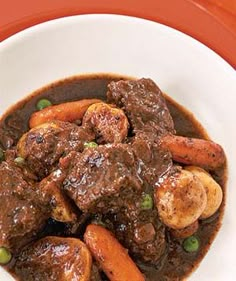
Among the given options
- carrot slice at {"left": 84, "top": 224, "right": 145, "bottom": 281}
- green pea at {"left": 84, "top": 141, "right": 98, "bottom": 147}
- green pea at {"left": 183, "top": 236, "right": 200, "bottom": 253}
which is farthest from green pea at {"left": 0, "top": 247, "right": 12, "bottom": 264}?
green pea at {"left": 183, "top": 236, "right": 200, "bottom": 253}

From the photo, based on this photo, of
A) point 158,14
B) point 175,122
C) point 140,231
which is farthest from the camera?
point 158,14

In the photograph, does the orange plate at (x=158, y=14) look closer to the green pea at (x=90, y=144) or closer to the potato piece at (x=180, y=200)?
the green pea at (x=90, y=144)

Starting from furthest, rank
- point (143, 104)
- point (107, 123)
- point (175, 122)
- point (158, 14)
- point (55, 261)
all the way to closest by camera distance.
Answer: point (158, 14) < point (175, 122) < point (143, 104) < point (107, 123) < point (55, 261)

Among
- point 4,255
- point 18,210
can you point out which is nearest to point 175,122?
point 18,210

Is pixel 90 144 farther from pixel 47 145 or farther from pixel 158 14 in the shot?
pixel 158 14

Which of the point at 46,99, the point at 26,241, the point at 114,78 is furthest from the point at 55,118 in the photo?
the point at 26,241

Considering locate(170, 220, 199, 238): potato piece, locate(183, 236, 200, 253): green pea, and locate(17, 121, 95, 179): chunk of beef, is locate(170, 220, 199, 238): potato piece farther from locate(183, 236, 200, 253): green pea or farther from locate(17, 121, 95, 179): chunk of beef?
locate(17, 121, 95, 179): chunk of beef
